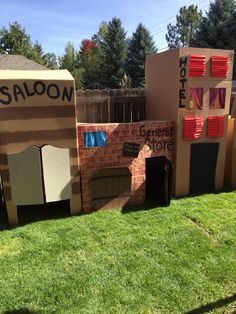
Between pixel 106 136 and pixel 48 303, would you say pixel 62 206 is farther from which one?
pixel 48 303

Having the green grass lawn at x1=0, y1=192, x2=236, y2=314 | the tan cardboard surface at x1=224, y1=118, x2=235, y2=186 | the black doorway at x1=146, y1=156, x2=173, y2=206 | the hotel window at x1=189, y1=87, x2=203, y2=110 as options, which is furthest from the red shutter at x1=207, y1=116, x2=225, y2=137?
the green grass lawn at x1=0, y1=192, x2=236, y2=314

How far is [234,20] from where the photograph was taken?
29906 mm

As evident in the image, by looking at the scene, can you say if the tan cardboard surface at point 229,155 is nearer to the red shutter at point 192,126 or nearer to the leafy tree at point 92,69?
the red shutter at point 192,126

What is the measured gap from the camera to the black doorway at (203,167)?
7.53m

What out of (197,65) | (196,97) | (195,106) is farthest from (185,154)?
(197,65)

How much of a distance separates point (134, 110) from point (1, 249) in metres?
4.53

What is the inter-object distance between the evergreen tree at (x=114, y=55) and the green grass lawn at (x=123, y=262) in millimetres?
33405

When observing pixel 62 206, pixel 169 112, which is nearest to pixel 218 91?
pixel 169 112

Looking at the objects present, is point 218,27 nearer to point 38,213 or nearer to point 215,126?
point 215,126

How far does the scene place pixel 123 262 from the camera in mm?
4910

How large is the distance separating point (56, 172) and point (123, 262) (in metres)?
2.25

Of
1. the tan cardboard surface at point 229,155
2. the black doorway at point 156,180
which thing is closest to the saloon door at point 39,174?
the black doorway at point 156,180

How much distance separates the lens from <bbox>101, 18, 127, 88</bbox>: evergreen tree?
3831 cm

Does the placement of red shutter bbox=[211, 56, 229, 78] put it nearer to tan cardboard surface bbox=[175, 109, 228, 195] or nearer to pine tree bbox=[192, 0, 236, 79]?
tan cardboard surface bbox=[175, 109, 228, 195]
